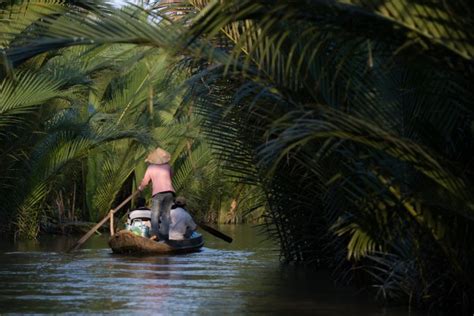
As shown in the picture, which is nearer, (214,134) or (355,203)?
(355,203)

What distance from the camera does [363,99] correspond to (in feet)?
32.7

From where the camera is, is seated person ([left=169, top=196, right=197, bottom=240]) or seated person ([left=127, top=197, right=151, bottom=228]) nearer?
seated person ([left=169, top=196, right=197, bottom=240])

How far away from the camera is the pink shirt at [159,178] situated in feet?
65.6

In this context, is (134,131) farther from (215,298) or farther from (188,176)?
(215,298)

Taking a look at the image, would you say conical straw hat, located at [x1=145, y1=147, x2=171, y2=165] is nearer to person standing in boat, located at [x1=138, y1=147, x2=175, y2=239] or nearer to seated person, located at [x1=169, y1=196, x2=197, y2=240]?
person standing in boat, located at [x1=138, y1=147, x2=175, y2=239]

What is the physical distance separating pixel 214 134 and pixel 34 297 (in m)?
3.60

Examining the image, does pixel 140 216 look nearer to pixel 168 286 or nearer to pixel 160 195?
pixel 160 195

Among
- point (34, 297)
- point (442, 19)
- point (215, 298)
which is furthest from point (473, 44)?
point (34, 297)

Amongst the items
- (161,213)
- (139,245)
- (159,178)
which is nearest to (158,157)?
(159,178)

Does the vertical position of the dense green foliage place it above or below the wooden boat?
above

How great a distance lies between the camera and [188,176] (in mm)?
28703

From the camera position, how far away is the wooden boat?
18.7 m

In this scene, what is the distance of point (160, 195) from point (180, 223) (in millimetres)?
659

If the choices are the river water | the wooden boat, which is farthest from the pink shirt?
the river water
